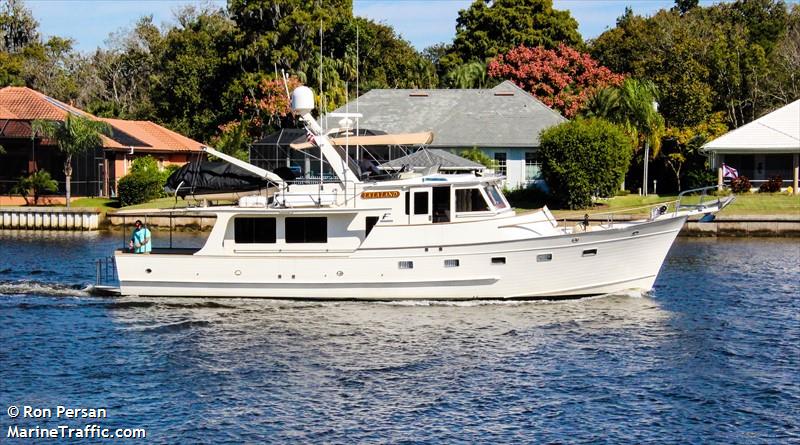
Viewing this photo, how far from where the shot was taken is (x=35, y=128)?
55.5 metres

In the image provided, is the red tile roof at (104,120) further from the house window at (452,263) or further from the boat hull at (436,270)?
the house window at (452,263)

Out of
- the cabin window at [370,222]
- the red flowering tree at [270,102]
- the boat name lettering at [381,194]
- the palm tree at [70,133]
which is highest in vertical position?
the red flowering tree at [270,102]

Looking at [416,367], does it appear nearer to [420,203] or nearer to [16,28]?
[420,203]

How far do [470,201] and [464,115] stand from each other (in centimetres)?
3109

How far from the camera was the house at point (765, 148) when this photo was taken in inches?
2153

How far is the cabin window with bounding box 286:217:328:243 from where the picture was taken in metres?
28.6

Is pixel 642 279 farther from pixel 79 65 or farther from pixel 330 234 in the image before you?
pixel 79 65

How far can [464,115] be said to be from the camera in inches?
2315

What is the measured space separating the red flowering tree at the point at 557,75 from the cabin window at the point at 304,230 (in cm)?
3663

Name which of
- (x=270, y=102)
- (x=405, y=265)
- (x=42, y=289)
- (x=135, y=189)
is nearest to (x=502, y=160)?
(x=270, y=102)

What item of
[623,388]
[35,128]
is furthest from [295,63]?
[623,388]

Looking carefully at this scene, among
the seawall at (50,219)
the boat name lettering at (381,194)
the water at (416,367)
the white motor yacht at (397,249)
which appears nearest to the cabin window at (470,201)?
the white motor yacht at (397,249)

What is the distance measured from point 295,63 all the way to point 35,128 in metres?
18.7

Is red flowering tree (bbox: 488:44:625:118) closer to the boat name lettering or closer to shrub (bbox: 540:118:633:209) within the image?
shrub (bbox: 540:118:633:209)
